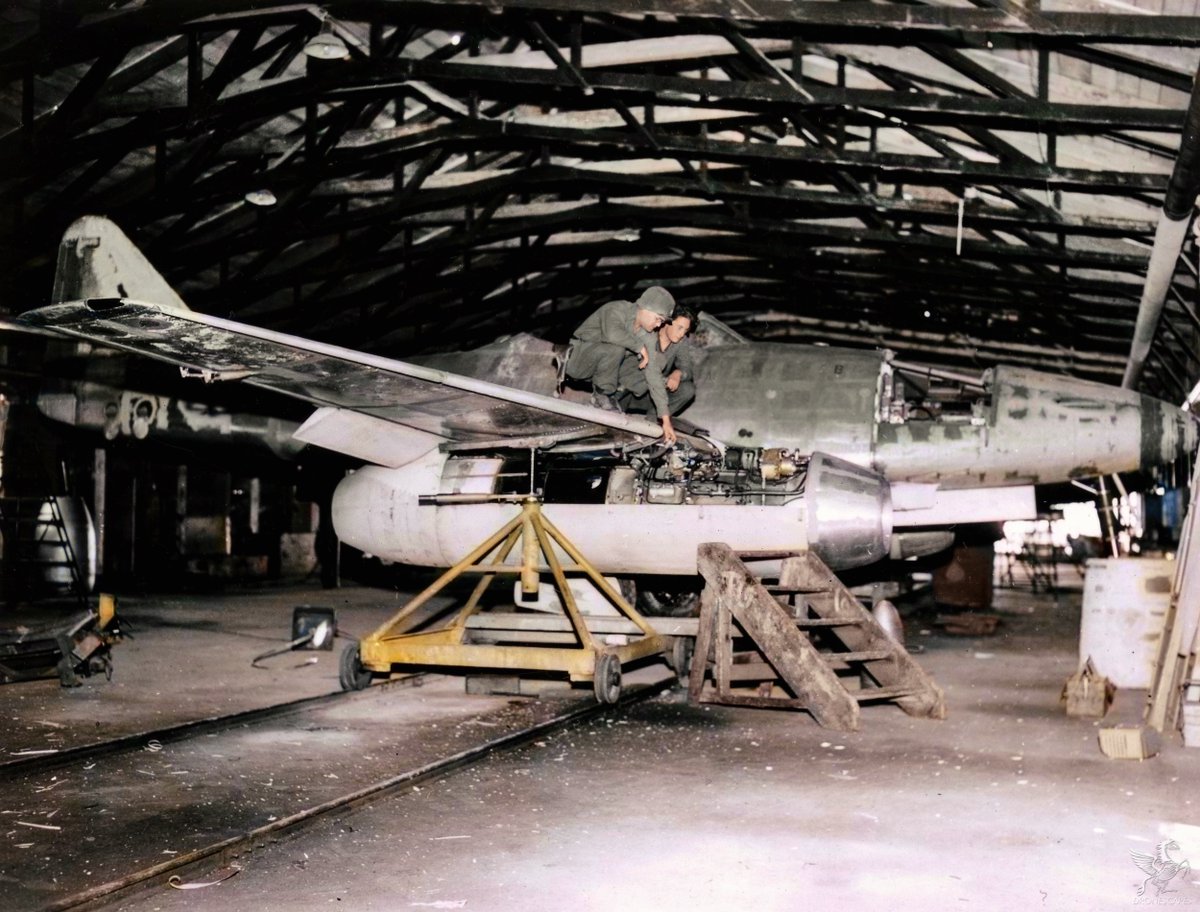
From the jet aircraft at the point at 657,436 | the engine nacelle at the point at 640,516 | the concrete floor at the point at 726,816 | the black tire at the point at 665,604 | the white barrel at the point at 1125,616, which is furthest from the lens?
the black tire at the point at 665,604

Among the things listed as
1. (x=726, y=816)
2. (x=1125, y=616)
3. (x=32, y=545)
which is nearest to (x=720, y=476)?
(x=726, y=816)

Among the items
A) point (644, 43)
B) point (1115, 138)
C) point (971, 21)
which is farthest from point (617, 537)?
point (1115, 138)

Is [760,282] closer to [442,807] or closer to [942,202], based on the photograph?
[942,202]

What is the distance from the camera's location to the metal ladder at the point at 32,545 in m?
14.0

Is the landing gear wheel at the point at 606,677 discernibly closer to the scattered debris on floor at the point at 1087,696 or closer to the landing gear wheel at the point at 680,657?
the landing gear wheel at the point at 680,657

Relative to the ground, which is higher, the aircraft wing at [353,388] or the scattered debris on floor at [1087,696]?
the aircraft wing at [353,388]

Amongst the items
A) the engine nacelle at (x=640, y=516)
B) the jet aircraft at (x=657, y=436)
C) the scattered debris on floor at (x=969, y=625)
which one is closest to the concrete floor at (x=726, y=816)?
the engine nacelle at (x=640, y=516)

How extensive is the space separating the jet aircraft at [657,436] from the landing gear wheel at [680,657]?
36.9 inches

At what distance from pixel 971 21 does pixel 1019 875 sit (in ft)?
21.5

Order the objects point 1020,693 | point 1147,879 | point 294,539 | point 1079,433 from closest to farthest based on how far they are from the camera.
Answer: point 1147,879
point 1020,693
point 1079,433
point 294,539

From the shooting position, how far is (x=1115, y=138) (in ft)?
36.8

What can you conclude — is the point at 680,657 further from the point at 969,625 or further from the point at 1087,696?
the point at 969,625

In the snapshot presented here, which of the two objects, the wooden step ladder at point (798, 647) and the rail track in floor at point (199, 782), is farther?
the wooden step ladder at point (798, 647)

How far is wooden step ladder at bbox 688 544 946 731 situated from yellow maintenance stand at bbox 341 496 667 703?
2.04ft
